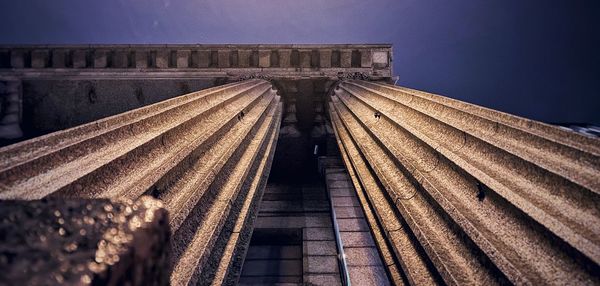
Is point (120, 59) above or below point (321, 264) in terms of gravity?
above

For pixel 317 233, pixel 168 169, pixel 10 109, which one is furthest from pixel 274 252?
pixel 10 109

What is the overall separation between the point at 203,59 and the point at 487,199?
7784 millimetres

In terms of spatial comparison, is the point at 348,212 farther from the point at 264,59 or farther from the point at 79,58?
the point at 79,58

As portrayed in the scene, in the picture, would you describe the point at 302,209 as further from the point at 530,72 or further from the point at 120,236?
the point at 530,72

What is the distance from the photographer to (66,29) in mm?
123875

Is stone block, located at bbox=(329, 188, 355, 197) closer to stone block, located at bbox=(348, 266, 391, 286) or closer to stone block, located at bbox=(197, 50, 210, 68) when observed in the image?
stone block, located at bbox=(348, 266, 391, 286)

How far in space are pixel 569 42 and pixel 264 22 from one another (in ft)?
385

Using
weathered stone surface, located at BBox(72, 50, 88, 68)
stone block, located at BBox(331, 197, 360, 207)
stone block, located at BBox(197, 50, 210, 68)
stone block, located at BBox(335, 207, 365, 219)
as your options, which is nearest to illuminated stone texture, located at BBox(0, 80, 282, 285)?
stone block, located at BBox(335, 207, 365, 219)

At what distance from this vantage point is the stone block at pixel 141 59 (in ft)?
27.3

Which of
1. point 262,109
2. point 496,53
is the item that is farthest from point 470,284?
point 496,53

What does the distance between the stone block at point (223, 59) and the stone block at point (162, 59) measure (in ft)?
4.24

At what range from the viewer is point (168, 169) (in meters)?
2.09

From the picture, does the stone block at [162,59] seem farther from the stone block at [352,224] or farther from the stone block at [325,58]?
the stone block at [352,224]

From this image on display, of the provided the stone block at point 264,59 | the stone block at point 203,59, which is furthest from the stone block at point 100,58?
the stone block at point 264,59
